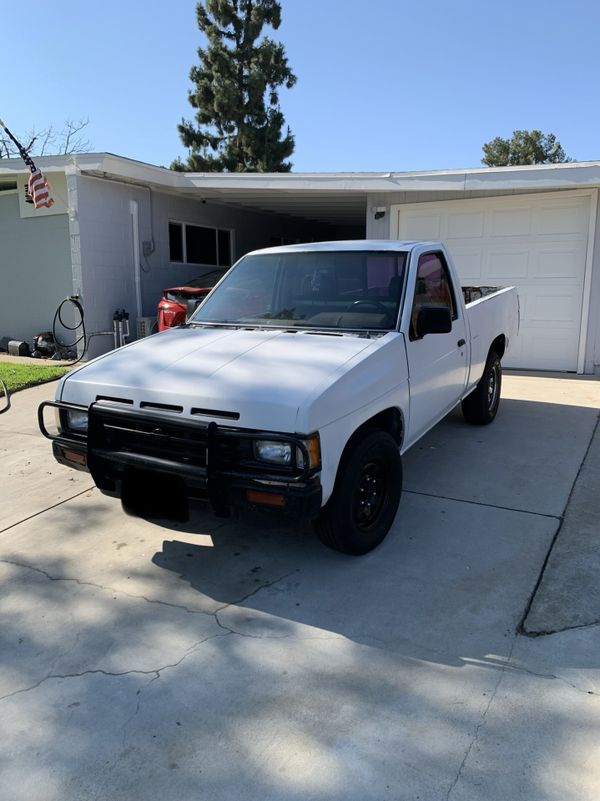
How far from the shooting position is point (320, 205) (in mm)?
12977

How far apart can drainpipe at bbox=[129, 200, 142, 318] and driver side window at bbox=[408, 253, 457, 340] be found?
302 inches

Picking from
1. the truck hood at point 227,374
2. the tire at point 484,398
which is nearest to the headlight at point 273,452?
the truck hood at point 227,374

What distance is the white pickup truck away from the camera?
3168 mm

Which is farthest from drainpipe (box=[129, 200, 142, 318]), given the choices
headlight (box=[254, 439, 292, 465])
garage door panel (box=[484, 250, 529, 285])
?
headlight (box=[254, 439, 292, 465])

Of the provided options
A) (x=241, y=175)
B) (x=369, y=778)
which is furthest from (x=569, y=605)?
(x=241, y=175)

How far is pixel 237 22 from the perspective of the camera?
24.8 m

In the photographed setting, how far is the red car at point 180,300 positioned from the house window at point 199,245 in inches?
45.9

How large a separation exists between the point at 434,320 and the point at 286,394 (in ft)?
4.88

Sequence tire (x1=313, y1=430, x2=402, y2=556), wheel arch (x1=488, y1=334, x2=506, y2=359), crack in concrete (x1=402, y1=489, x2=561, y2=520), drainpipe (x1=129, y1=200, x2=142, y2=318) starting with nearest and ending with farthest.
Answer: tire (x1=313, y1=430, x2=402, y2=556)
crack in concrete (x1=402, y1=489, x2=561, y2=520)
wheel arch (x1=488, y1=334, x2=506, y2=359)
drainpipe (x1=129, y1=200, x2=142, y2=318)

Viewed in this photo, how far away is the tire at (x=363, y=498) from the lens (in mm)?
3455

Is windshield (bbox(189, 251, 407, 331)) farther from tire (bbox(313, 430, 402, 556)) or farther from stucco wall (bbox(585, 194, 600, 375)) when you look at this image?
stucco wall (bbox(585, 194, 600, 375))

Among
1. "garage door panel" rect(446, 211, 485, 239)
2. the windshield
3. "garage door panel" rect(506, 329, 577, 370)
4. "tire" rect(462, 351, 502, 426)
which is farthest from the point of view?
"garage door panel" rect(446, 211, 485, 239)

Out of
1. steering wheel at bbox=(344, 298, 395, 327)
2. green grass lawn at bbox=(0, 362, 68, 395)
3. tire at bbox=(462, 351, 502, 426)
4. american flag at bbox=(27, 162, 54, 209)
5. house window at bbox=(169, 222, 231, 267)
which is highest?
american flag at bbox=(27, 162, 54, 209)

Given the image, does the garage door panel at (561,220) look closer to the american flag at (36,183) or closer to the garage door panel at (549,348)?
the garage door panel at (549,348)
